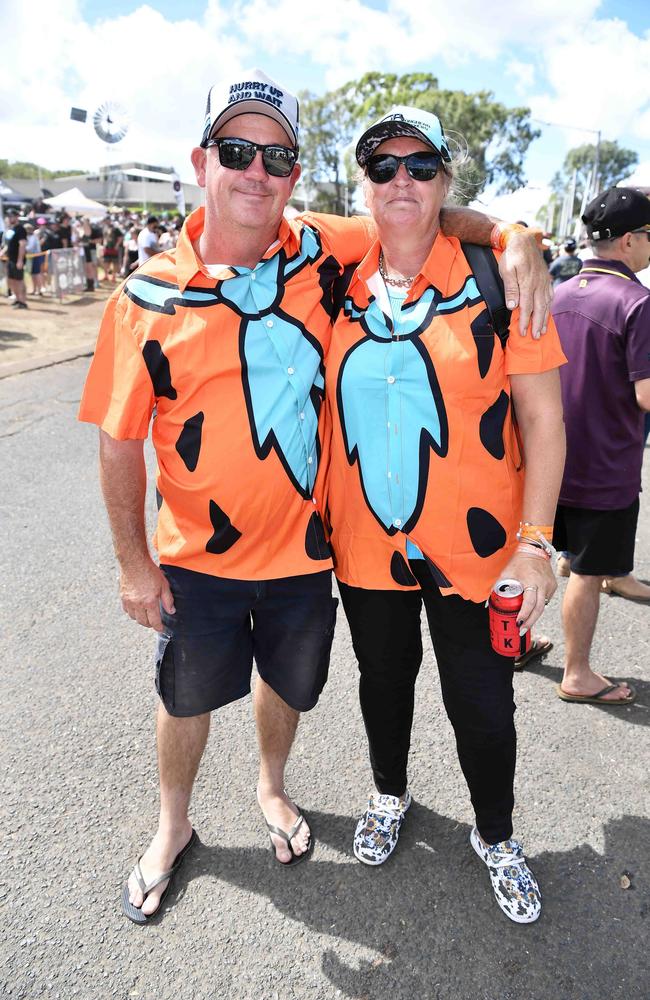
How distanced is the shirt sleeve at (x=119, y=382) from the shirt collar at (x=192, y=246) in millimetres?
172

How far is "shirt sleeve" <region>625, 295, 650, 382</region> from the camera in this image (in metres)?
2.61

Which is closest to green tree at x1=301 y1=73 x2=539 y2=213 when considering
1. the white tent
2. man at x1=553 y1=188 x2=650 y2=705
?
the white tent

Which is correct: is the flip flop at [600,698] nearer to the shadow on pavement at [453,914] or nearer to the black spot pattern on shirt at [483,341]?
the shadow on pavement at [453,914]

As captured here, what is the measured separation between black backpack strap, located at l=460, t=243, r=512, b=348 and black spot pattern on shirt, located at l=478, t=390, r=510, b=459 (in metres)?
0.15

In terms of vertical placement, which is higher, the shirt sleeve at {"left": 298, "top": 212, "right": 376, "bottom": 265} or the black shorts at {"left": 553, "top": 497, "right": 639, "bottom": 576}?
the shirt sleeve at {"left": 298, "top": 212, "right": 376, "bottom": 265}

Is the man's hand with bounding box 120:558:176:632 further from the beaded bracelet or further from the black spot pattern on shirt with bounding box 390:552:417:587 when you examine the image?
the beaded bracelet

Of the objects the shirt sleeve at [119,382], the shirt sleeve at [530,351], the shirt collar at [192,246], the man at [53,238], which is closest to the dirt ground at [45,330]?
the man at [53,238]

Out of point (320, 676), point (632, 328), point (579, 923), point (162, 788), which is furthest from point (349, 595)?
point (632, 328)

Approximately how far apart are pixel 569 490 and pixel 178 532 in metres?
1.68

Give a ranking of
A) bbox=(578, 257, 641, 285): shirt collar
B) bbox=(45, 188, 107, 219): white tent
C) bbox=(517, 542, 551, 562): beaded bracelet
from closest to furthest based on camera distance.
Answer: bbox=(517, 542, 551, 562): beaded bracelet < bbox=(578, 257, 641, 285): shirt collar < bbox=(45, 188, 107, 219): white tent

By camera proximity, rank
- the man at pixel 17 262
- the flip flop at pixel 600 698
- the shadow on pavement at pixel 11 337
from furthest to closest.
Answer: the man at pixel 17 262
the shadow on pavement at pixel 11 337
the flip flop at pixel 600 698

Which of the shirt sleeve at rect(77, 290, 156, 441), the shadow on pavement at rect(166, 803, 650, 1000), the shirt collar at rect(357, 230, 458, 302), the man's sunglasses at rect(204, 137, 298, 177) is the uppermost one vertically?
the man's sunglasses at rect(204, 137, 298, 177)

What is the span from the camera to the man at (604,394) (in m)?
2.68

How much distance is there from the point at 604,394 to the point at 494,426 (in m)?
1.18
